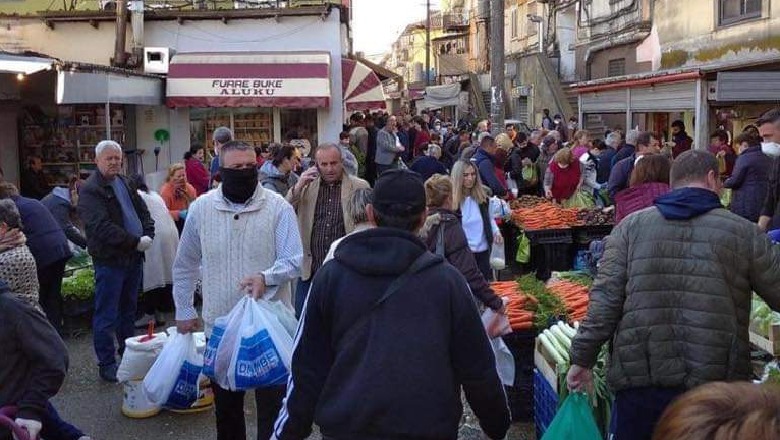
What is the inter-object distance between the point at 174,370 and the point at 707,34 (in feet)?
49.9

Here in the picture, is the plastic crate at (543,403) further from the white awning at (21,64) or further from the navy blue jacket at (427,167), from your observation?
the white awning at (21,64)

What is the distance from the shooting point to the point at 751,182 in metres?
7.68

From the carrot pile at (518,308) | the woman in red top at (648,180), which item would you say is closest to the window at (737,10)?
the woman in red top at (648,180)

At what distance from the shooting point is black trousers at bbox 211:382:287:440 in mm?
4449

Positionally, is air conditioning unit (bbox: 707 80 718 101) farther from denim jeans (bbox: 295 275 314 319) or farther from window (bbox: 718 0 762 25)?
denim jeans (bbox: 295 275 314 319)

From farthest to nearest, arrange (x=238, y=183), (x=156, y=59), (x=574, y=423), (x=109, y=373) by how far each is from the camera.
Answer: (x=156, y=59) < (x=109, y=373) < (x=238, y=183) < (x=574, y=423)

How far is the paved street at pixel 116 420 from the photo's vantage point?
5.61m

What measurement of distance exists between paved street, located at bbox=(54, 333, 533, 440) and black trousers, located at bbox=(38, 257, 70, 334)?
0.82 metres

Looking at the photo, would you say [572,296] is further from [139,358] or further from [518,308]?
[139,358]

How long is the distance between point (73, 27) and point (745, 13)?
13853 millimetres

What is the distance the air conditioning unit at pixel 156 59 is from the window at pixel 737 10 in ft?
37.0

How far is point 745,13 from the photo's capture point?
15.9 meters

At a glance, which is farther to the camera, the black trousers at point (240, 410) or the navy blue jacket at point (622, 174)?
the navy blue jacket at point (622, 174)

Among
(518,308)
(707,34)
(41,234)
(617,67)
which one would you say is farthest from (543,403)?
(617,67)
